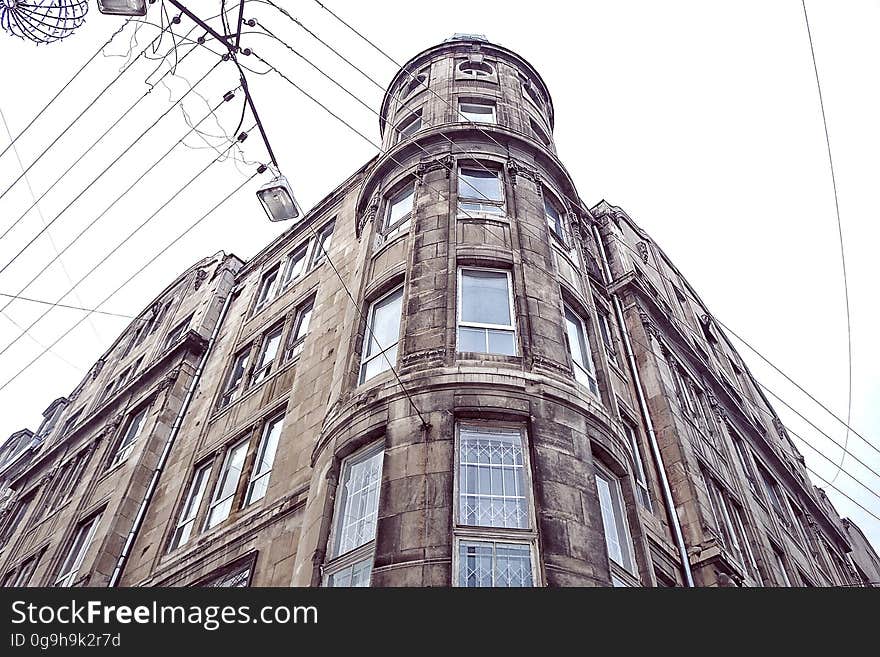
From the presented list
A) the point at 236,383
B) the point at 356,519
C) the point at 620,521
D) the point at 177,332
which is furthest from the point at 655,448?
the point at 177,332

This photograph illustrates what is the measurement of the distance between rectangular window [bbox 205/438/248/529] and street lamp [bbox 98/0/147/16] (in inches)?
443

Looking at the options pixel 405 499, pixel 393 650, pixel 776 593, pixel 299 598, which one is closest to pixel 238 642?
pixel 299 598

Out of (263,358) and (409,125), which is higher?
(409,125)

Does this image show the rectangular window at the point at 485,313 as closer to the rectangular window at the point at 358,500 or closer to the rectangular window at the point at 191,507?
the rectangular window at the point at 358,500

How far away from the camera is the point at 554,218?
19.0m

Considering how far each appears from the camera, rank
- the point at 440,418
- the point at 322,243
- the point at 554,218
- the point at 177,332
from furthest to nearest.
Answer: the point at 177,332
the point at 322,243
the point at 554,218
the point at 440,418

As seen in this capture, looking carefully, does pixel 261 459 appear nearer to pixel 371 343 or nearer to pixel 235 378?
pixel 371 343

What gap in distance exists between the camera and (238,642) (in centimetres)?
726

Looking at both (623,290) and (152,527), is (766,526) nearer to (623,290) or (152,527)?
(623,290)

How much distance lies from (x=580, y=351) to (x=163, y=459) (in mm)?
13751

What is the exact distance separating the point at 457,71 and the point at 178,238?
12.4m

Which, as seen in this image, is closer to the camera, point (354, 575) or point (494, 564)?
point (494, 564)

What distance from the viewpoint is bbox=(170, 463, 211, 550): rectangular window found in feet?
56.6

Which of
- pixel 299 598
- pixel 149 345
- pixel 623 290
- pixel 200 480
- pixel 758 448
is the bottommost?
pixel 299 598
